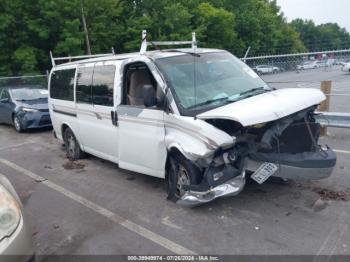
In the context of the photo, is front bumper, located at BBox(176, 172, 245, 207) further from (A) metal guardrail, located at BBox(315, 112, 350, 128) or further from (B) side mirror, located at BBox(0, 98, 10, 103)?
(B) side mirror, located at BBox(0, 98, 10, 103)

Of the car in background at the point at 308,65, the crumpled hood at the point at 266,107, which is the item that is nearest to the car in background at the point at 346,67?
the car in background at the point at 308,65

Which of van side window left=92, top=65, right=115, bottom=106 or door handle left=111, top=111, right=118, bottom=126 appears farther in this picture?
van side window left=92, top=65, right=115, bottom=106

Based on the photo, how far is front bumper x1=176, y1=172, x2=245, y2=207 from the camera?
4391 mm

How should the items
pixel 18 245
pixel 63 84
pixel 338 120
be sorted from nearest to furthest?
1. pixel 18 245
2. pixel 63 84
3. pixel 338 120

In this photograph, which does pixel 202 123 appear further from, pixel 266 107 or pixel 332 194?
pixel 332 194

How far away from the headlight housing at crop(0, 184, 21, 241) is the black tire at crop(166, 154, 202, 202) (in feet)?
6.71

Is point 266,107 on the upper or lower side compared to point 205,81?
lower

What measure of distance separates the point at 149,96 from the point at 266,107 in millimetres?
1523

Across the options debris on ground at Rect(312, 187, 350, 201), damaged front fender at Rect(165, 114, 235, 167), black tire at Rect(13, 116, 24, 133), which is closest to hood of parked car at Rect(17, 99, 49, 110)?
black tire at Rect(13, 116, 24, 133)

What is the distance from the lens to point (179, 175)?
189 inches

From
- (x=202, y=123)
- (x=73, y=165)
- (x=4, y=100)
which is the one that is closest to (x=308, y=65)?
(x=73, y=165)

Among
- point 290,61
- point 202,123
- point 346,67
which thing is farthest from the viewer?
point 346,67

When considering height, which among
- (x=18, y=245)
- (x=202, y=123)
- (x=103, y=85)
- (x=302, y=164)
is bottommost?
(x=18, y=245)

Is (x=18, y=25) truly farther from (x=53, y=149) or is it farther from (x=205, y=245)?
(x=205, y=245)
